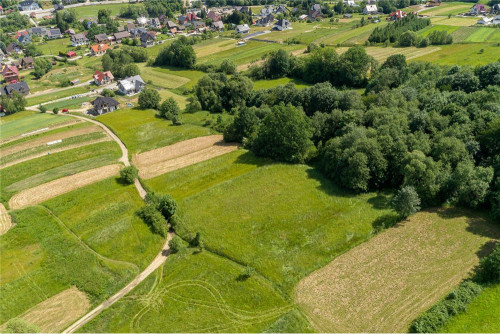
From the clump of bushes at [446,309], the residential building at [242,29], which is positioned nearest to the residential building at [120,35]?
the residential building at [242,29]

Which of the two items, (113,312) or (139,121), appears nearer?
(113,312)

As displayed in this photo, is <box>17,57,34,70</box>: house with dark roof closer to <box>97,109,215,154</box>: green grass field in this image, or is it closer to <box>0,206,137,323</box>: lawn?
<box>97,109,215,154</box>: green grass field

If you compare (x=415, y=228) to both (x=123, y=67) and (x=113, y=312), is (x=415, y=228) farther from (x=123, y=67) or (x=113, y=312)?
(x=123, y=67)

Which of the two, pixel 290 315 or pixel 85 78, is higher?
pixel 85 78

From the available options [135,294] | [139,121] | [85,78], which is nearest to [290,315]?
[135,294]

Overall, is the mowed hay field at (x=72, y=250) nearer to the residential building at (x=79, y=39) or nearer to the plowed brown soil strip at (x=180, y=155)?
the plowed brown soil strip at (x=180, y=155)

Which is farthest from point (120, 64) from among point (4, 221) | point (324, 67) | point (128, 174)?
point (4, 221)

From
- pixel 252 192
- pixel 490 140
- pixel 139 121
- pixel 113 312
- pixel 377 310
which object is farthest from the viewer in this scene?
pixel 139 121

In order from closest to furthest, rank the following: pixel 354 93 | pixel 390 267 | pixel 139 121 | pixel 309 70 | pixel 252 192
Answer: pixel 390 267
pixel 252 192
pixel 354 93
pixel 139 121
pixel 309 70
